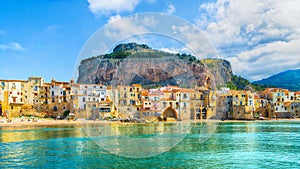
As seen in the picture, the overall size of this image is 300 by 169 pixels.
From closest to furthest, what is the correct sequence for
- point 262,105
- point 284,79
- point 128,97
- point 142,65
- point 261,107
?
1. point 142,65
2. point 128,97
3. point 261,107
4. point 262,105
5. point 284,79

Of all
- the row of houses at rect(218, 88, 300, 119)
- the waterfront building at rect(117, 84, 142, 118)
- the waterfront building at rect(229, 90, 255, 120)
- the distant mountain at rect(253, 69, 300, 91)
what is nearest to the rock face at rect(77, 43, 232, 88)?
the waterfront building at rect(117, 84, 142, 118)

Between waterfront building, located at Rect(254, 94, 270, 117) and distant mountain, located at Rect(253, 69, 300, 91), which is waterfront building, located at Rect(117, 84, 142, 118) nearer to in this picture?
waterfront building, located at Rect(254, 94, 270, 117)

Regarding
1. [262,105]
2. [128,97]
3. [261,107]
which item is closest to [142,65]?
[128,97]

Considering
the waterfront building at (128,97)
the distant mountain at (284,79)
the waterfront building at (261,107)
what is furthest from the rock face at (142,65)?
the distant mountain at (284,79)

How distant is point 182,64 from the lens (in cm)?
630

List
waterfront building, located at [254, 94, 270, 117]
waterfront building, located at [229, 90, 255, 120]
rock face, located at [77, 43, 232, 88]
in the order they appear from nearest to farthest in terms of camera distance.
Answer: rock face, located at [77, 43, 232, 88] < waterfront building, located at [229, 90, 255, 120] < waterfront building, located at [254, 94, 270, 117]

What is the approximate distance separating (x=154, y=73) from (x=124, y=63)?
71 centimetres

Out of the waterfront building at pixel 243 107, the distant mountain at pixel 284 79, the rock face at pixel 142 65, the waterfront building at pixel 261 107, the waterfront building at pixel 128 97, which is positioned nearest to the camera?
the rock face at pixel 142 65

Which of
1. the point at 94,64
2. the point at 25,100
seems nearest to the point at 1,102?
the point at 25,100

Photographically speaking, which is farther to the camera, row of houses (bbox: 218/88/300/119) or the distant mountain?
the distant mountain

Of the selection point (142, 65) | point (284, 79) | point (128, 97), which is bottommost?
point (128, 97)

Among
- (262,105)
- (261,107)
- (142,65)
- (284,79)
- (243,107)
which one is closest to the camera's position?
(142,65)

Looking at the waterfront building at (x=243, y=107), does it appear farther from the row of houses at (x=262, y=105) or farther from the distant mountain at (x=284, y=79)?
the distant mountain at (x=284, y=79)

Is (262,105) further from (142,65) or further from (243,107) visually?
(142,65)
